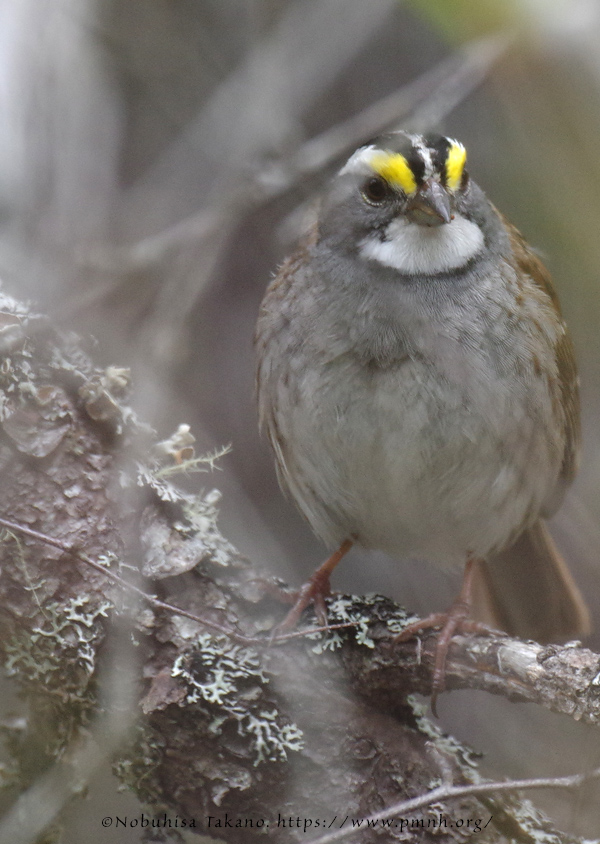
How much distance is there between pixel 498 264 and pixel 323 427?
694mm

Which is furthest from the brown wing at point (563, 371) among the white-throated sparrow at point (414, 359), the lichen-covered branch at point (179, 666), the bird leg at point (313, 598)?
the lichen-covered branch at point (179, 666)

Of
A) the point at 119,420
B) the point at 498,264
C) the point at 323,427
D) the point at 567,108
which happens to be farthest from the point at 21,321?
the point at 567,108

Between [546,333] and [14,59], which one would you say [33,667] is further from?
[14,59]

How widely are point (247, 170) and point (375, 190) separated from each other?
1074 millimetres

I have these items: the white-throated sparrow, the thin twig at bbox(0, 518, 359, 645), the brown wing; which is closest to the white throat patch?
the white-throated sparrow

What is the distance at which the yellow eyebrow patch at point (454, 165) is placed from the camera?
252cm

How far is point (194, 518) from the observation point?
8.38ft

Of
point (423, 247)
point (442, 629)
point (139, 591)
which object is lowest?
point (139, 591)

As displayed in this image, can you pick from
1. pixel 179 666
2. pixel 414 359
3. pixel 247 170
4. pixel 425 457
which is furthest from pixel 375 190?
pixel 179 666

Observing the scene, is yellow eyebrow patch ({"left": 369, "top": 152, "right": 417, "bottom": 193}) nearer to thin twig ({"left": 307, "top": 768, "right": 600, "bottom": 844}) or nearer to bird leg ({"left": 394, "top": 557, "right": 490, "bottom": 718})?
bird leg ({"left": 394, "top": 557, "right": 490, "bottom": 718})

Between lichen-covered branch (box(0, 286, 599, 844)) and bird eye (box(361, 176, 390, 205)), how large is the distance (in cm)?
89

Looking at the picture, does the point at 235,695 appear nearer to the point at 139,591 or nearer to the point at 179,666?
the point at 179,666

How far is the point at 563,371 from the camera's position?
2.90m

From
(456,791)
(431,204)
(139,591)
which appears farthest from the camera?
(431,204)
